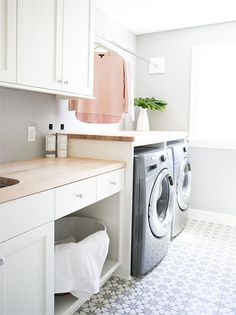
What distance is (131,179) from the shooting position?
197 cm

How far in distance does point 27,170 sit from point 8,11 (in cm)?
82

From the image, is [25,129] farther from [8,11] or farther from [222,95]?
[222,95]

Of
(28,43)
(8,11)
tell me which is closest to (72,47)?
(28,43)

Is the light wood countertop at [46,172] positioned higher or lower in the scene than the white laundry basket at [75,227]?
higher

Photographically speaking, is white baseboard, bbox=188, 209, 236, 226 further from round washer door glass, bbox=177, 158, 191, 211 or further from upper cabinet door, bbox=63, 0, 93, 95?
upper cabinet door, bbox=63, 0, 93, 95

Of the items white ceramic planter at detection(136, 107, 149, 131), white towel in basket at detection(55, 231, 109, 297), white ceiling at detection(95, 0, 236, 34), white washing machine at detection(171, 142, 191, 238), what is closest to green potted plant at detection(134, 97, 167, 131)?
white ceramic planter at detection(136, 107, 149, 131)

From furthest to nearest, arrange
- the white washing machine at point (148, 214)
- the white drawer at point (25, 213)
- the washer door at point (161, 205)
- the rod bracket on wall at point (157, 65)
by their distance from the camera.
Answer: the rod bracket on wall at point (157, 65) < the washer door at point (161, 205) < the white washing machine at point (148, 214) < the white drawer at point (25, 213)

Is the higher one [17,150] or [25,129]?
[25,129]

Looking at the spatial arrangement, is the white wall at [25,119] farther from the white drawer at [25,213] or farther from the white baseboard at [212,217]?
the white baseboard at [212,217]

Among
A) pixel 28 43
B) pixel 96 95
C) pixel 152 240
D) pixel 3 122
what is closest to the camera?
pixel 28 43

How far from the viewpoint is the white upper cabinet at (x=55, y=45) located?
148cm

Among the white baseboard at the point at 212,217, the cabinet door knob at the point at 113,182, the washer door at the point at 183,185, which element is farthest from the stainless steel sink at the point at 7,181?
the white baseboard at the point at 212,217

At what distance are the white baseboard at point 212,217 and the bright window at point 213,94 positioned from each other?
2.76ft

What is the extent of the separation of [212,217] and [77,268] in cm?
225
